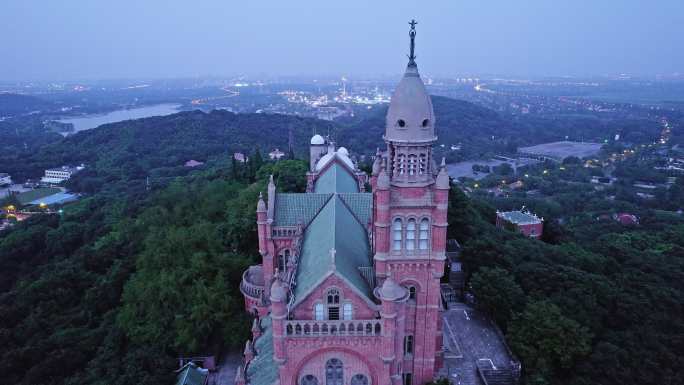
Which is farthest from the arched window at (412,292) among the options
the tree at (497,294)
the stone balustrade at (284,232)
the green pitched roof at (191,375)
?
the green pitched roof at (191,375)

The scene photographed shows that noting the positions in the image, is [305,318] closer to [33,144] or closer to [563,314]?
[563,314]

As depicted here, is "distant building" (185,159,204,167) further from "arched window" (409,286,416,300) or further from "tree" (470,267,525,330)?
"arched window" (409,286,416,300)

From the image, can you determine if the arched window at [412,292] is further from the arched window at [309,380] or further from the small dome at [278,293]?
the small dome at [278,293]

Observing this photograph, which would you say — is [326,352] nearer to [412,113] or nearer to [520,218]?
[412,113]

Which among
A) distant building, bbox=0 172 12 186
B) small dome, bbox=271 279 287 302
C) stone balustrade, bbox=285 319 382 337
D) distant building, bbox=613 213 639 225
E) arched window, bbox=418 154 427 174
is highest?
arched window, bbox=418 154 427 174

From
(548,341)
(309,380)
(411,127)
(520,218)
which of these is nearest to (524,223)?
(520,218)

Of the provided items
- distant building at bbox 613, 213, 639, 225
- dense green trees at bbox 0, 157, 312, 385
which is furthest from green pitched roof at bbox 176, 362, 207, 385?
distant building at bbox 613, 213, 639, 225

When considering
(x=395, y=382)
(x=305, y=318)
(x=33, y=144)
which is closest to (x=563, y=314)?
(x=395, y=382)
